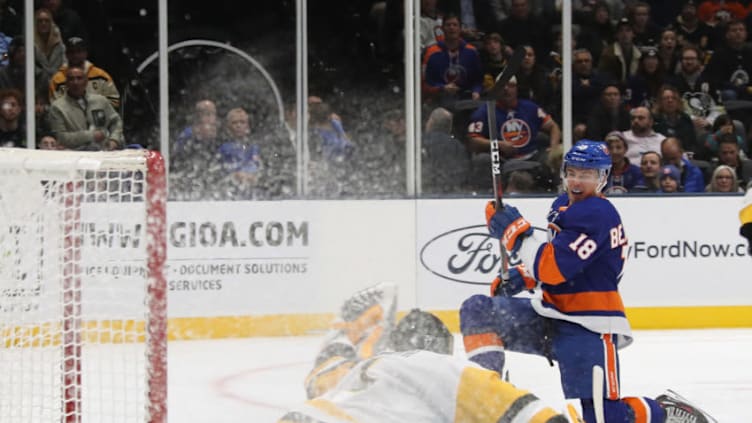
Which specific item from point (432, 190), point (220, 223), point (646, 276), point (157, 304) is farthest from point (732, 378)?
point (157, 304)

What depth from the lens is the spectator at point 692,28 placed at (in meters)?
7.82

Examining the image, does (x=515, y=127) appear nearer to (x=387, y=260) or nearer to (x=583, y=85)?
(x=583, y=85)

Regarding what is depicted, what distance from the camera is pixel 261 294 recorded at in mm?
6469

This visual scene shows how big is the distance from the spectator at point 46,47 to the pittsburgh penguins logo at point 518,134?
2.51 m

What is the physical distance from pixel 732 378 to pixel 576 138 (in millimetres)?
2364

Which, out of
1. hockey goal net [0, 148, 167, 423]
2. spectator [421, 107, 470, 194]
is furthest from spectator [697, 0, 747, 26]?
hockey goal net [0, 148, 167, 423]

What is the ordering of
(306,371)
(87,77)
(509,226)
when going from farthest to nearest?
1. (87,77)
2. (306,371)
3. (509,226)

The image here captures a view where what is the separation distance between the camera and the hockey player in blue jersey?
338 cm

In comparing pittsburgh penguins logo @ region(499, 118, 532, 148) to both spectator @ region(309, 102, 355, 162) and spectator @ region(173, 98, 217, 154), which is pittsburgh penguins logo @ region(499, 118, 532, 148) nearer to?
spectator @ region(309, 102, 355, 162)

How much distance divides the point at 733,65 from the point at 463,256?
2.32m

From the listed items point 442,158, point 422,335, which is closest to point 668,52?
point 442,158

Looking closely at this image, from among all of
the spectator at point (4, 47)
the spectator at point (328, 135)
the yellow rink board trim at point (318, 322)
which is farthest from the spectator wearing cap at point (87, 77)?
the yellow rink board trim at point (318, 322)

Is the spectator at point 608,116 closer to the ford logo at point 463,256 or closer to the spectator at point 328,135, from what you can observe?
the ford logo at point 463,256

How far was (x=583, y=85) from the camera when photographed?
7.39 metres
